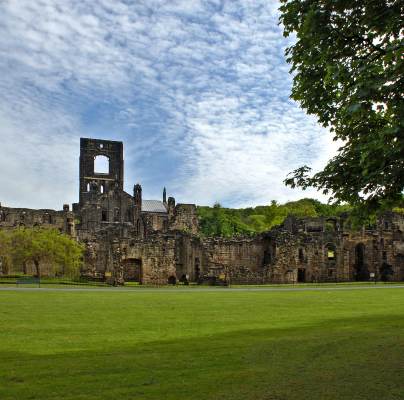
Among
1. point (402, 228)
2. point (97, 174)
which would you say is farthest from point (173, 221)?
point (402, 228)

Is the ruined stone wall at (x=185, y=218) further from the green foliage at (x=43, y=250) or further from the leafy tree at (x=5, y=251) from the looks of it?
the leafy tree at (x=5, y=251)

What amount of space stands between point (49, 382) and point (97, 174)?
108 metres

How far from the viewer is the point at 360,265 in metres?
70.3

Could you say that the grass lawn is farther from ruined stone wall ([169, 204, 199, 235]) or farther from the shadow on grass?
ruined stone wall ([169, 204, 199, 235])

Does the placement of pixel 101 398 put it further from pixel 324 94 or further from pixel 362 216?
pixel 324 94

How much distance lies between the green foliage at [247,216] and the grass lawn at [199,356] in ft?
302

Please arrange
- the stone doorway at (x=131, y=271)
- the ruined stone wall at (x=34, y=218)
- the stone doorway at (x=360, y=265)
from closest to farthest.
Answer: the stone doorway at (x=131, y=271), the stone doorway at (x=360, y=265), the ruined stone wall at (x=34, y=218)

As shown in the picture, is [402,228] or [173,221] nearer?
[402,228]

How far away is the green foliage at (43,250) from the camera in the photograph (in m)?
49.9

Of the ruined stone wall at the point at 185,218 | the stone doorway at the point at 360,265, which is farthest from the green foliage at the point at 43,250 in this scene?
the ruined stone wall at the point at 185,218

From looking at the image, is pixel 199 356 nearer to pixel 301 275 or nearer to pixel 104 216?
pixel 301 275

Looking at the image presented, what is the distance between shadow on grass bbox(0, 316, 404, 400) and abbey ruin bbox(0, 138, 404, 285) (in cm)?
3709

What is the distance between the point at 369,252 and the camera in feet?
228

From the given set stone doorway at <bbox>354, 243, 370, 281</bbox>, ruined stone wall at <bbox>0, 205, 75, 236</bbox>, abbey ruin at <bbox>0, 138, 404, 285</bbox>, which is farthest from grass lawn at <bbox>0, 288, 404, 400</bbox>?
ruined stone wall at <bbox>0, 205, 75, 236</bbox>
